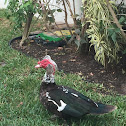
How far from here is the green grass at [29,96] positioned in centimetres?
284

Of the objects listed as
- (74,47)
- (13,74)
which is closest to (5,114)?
(13,74)

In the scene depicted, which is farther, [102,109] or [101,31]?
[101,31]

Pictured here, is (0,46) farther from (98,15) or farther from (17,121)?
(17,121)

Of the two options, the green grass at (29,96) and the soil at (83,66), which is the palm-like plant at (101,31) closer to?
the soil at (83,66)

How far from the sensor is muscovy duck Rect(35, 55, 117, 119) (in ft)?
8.63

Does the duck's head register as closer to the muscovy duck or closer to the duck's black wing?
the muscovy duck

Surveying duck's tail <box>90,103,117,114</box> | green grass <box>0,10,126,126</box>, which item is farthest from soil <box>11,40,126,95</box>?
duck's tail <box>90,103,117,114</box>

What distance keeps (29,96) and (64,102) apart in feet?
2.74

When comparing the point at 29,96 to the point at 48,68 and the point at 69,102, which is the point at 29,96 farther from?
the point at 69,102

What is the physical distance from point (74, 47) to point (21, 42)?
1339 mm

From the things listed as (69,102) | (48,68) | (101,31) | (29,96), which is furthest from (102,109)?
(101,31)

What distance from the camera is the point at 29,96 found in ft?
10.9

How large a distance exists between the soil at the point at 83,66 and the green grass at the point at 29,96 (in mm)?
244

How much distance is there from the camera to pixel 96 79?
3979 mm
